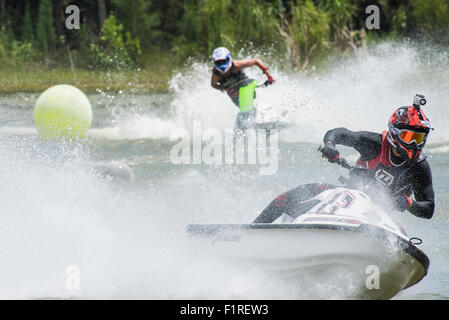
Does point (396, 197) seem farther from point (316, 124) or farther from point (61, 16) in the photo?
point (61, 16)

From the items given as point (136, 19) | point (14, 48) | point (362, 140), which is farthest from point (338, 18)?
point (362, 140)

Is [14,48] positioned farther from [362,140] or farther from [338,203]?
[338,203]

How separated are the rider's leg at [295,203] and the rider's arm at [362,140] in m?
0.42

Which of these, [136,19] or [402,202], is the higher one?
[136,19]

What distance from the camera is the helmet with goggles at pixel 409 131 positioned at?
18.0ft

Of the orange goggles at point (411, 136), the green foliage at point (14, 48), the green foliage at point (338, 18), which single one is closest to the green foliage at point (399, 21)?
the green foliage at point (338, 18)

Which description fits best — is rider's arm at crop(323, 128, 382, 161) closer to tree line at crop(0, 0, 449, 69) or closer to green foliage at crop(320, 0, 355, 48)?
tree line at crop(0, 0, 449, 69)

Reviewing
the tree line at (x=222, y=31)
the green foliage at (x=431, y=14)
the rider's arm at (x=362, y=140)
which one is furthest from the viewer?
the green foliage at (x=431, y=14)

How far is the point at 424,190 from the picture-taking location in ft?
18.5

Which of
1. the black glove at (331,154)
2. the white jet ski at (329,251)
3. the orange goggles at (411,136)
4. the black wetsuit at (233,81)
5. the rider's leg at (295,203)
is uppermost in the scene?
the black wetsuit at (233,81)

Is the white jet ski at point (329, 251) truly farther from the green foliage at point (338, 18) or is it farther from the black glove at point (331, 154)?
the green foliage at point (338, 18)

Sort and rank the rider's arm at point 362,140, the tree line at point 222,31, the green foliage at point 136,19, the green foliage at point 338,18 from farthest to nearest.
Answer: the green foliage at point 136,19 < the green foliage at point 338,18 < the tree line at point 222,31 < the rider's arm at point 362,140

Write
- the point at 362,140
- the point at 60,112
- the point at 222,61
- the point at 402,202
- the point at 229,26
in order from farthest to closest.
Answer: the point at 229,26 < the point at 222,61 < the point at 60,112 < the point at 362,140 < the point at 402,202

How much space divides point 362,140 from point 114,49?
19984mm
